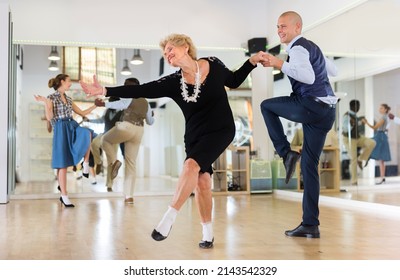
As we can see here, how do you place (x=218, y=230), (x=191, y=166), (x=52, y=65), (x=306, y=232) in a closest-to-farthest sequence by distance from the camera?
→ 1. (x=191, y=166)
2. (x=306, y=232)
3. (x=218, y=230)
4. (x=52, y=65)

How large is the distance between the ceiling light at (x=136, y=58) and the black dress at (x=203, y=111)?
550cm

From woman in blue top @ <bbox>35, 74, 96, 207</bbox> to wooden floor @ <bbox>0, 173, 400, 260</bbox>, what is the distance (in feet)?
1.76

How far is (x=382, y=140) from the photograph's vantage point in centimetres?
632

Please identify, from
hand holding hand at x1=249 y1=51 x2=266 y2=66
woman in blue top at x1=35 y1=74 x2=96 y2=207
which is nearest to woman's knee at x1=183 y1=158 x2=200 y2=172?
hand holding hand at x1=249 y1=51 x2=266 y2=66

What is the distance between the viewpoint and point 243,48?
9.01 meters

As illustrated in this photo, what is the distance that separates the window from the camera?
8.38 m

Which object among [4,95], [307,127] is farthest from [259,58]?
[4,95]

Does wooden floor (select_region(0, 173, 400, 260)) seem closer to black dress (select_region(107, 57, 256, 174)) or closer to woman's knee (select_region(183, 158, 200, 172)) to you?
woman's knee (select_region(183, 158, 200, 172))

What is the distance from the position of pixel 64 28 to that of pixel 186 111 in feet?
18.6

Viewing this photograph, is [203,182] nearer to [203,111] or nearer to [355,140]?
[203,111]

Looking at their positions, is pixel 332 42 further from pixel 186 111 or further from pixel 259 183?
pixel 186 111

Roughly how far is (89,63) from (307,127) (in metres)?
5.34

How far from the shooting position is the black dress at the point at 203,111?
10.2ft
